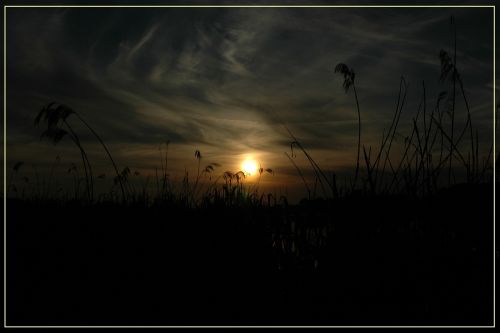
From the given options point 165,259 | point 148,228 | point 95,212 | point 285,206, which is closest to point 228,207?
point 285,206

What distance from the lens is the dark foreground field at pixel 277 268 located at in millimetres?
3133

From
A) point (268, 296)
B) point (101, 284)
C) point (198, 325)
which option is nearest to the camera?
point (198, 325)

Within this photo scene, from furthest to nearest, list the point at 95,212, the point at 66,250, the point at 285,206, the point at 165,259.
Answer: the point at 95,212, the point at 285,206, the point at 66,250, the point at 165,259

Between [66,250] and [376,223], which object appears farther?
[66,250]

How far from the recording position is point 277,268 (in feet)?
12.1

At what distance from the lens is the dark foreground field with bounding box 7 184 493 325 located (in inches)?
123

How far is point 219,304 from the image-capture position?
3270 mm

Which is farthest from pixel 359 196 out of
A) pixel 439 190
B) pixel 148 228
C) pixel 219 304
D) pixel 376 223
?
pixel 148 228

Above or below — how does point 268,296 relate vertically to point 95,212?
below

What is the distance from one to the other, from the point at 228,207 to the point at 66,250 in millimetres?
1667

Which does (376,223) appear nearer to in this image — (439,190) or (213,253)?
(439,190)

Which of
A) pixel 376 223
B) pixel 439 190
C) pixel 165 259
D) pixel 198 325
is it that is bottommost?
pixel 198 325

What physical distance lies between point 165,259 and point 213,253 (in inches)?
15.7

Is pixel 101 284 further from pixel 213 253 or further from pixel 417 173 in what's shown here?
pixel 417 173
